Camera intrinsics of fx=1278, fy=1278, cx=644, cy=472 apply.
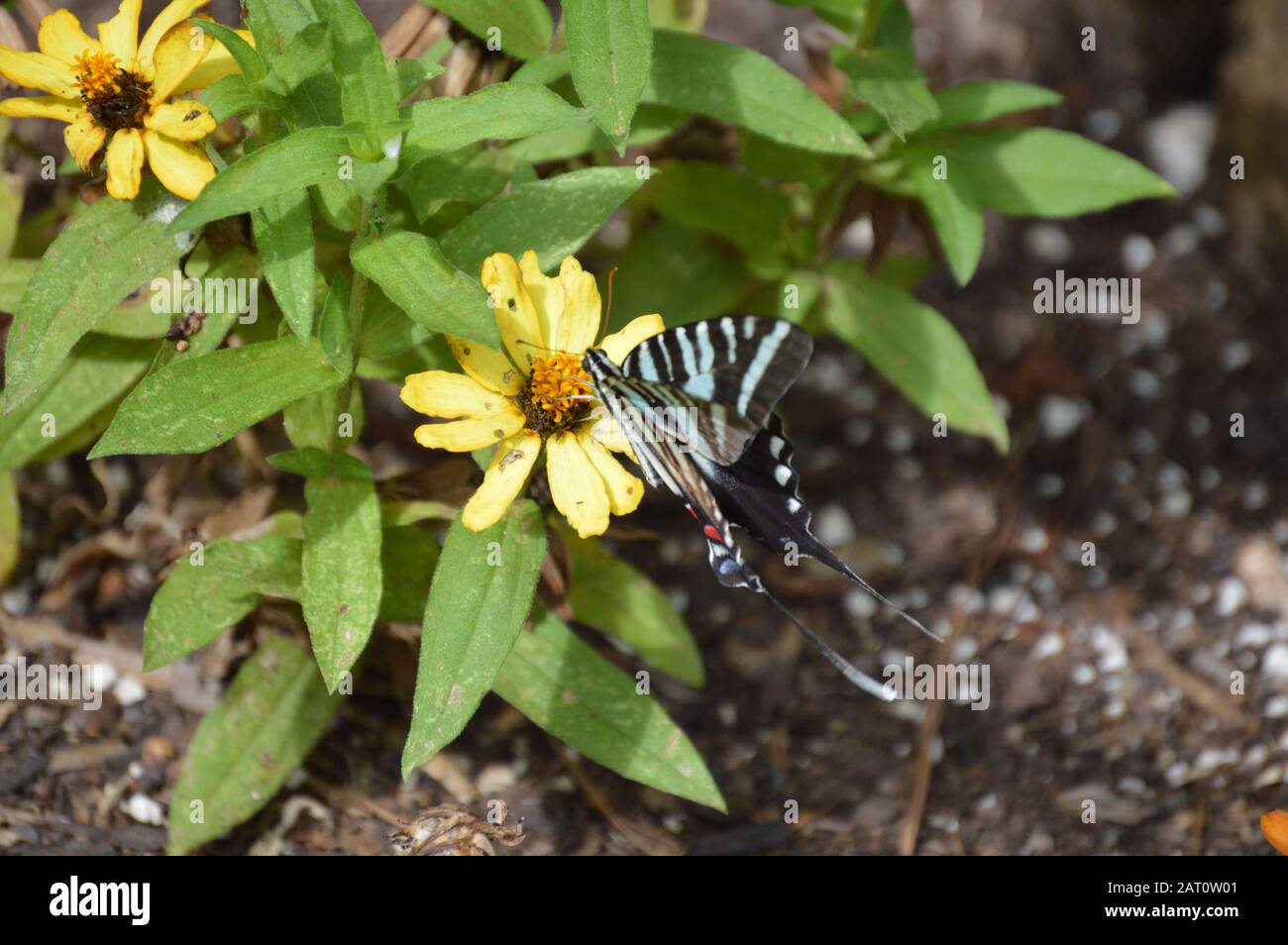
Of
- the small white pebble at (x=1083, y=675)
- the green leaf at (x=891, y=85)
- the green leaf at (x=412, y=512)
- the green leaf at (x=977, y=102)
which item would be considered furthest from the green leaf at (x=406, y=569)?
the small white pebble at (x=1083, y=675)

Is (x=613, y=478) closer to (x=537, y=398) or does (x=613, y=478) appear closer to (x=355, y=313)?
(x=537, y=398)

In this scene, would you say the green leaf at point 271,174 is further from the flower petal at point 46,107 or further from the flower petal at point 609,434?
the flower petal at point 609,434

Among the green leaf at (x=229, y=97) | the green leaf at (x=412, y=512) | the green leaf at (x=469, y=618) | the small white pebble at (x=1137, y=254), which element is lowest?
the green leaf at (x=469, y=618)

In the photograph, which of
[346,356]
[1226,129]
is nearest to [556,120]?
[346,356]

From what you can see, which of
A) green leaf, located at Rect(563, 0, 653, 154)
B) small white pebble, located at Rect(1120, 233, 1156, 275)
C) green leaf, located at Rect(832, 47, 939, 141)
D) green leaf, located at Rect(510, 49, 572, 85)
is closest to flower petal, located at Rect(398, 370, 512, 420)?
green leaf, located at Rect(563, 0, 653, 154)

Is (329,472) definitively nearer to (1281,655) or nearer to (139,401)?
(139,401)

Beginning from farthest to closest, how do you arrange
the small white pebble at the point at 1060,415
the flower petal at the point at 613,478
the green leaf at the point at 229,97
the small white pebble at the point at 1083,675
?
the small white pebble at the point at 1060,415 < the small white pebble at the point at 1083,675 < the flower petal at the point at 613,478 < the green leaf at the point at 229,97

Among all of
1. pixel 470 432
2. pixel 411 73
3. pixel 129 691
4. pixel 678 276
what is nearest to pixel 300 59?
pixel 411 73
